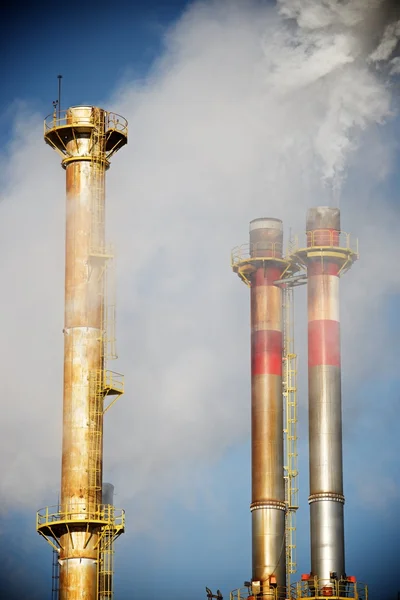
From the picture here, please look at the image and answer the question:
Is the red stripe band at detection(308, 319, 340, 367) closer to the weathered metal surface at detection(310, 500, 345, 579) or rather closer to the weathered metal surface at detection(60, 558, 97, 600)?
the weathered metal surface at detection(310, 500, 345, 579)

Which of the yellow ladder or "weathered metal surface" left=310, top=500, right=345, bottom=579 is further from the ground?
the yellow ladder

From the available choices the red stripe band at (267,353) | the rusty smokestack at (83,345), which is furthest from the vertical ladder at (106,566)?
the red stripe band at (267,353)

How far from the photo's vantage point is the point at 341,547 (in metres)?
91.6

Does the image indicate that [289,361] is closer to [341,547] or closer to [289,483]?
[289,483]

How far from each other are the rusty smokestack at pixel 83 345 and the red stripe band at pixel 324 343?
40.9ft

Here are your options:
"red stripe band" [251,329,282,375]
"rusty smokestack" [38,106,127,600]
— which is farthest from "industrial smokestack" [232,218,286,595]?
"rusty smokestack" [38,106,127,600]

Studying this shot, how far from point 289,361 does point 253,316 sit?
336 cm

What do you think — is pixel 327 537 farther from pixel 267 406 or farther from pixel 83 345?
pixel 83 345

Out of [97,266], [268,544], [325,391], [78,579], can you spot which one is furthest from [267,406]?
[78,579]

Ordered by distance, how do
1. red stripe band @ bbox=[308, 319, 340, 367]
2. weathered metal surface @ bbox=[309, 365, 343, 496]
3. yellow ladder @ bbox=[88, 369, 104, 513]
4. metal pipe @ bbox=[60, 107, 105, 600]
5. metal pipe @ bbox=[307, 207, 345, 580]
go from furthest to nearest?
red stripe band @ bbox=[308, 319, 340, 367]
weathered metal surface @ bbox=[309, 365, 343, 496]
metal pipe @ bbox=[307, 207, 345, 580]
yellow ladder @ bbox=[88, 369, 104, 513]
metal pipe @ bbox=[60, 107, 105, 600]

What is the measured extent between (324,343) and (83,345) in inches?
557

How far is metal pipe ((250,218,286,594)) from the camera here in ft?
314

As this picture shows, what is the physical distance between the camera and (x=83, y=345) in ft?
293

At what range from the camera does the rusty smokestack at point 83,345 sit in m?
86.6
